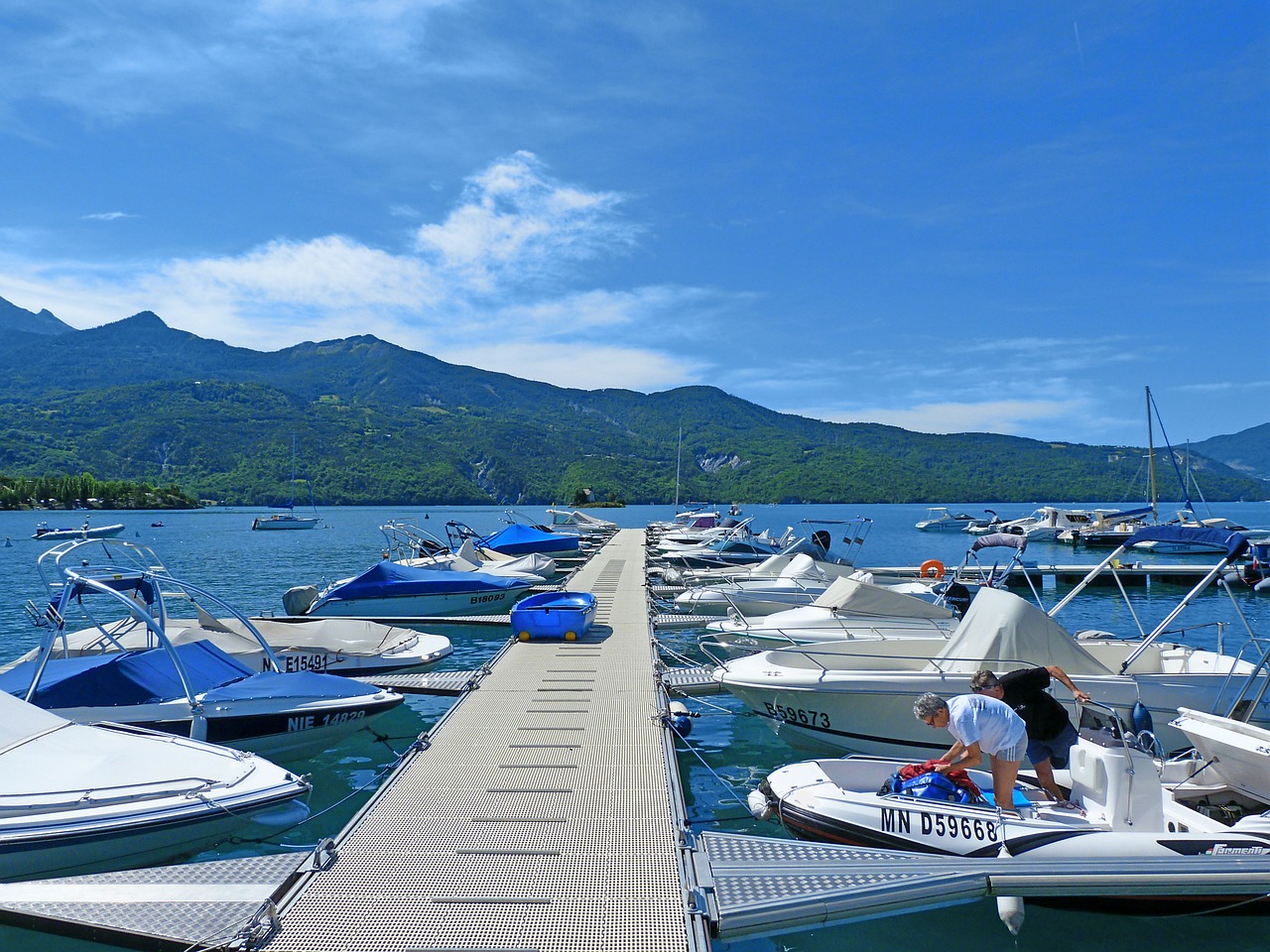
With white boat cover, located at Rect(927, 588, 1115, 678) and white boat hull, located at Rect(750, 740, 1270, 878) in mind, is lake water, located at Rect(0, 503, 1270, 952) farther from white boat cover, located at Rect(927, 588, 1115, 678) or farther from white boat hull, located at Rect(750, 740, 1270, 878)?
white boat cover, located at Rect(927, 588, 1115, 678)

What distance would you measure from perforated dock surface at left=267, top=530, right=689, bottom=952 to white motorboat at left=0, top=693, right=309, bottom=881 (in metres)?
1.21

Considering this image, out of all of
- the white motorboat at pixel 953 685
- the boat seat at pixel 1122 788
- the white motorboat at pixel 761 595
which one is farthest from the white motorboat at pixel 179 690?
the white motorboat at pixel 761 595

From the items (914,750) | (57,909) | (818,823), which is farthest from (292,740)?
(914,750)

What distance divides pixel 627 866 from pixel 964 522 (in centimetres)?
10007

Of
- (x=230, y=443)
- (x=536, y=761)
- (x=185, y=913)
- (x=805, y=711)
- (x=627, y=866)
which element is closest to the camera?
(x=185, y=913)

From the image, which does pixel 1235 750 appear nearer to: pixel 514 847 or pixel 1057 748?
pixel 1057 748

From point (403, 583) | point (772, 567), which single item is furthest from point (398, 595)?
point (772, 567)

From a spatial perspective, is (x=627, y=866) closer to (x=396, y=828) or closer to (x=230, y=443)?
(x=396, y=828)

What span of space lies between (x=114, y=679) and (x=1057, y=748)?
34.6ft

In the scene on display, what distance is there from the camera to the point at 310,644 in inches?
587

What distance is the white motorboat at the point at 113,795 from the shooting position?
22.6 ft

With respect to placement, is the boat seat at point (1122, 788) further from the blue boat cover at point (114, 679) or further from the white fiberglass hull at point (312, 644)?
the white fiberglass hull at point (312, 644)

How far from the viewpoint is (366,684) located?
11.5 meters

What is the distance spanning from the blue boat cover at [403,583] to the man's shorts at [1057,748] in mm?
17691
